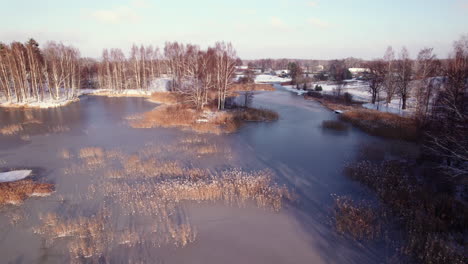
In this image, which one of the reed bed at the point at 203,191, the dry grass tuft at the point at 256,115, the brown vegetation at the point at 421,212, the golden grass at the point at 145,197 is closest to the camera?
the brown vegetation at the point at 421,212

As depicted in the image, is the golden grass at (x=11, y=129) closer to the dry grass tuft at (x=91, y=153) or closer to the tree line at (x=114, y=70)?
the dry grass tuft at (x=91, y=153)

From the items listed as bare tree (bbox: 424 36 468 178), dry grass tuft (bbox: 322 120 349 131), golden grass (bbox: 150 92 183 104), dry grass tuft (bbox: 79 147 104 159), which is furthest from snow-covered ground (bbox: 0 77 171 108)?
bare tree (bbox: 424 36 468 178)

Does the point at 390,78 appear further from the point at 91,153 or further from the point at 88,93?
the point at 88,93

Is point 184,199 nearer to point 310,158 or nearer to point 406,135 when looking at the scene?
point 310,158

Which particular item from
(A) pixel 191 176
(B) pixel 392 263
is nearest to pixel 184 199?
(A) pixel 191 176

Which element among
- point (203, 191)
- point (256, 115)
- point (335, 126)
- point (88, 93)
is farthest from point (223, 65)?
point (88, 93)

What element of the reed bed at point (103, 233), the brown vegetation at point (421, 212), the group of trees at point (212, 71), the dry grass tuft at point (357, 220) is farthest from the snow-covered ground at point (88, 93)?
the brown vegetation at point (421, 212)

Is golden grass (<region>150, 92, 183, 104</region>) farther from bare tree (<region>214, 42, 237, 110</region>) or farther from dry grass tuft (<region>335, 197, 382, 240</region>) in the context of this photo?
dry grass tuft (<region>335, 197, 382, 240</region>)
